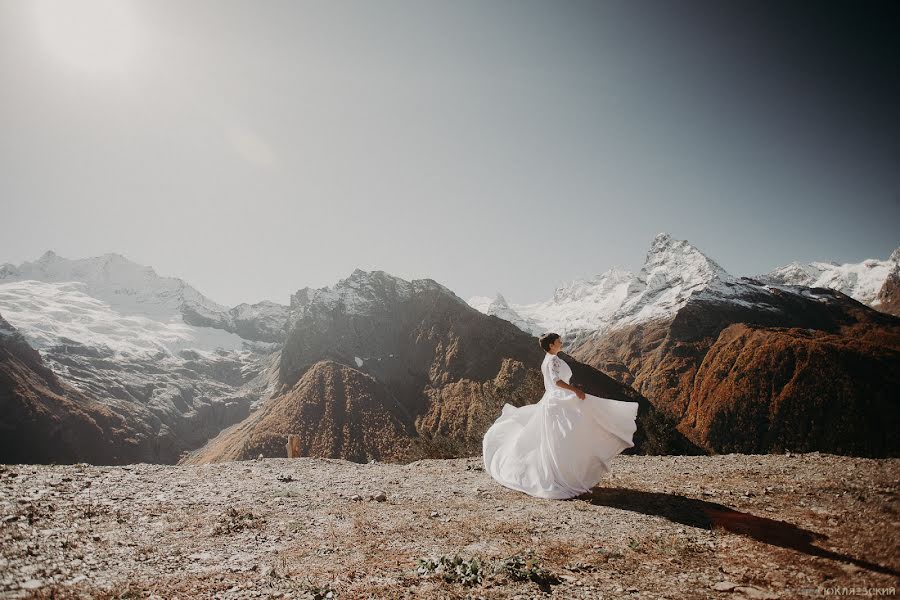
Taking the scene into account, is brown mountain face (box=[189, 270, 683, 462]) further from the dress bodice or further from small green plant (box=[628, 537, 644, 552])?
small green plant (box=[628, 537, 644, 552])

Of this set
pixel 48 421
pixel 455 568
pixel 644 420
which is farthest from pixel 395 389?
pixel 455 568

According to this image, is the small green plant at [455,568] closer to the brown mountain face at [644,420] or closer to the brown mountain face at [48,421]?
the brown mountain face at [644,420]

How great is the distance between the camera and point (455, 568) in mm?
5750

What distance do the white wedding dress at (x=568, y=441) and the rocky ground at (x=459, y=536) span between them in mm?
491

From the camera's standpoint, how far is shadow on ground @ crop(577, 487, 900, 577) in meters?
5.38

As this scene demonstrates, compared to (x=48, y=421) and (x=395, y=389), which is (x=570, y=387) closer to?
(x=395, y=389)

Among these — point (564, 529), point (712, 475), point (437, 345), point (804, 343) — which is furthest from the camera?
point (437, 345)

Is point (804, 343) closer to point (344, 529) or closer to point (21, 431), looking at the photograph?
point (344, 529)

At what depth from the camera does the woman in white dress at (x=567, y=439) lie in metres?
9.39

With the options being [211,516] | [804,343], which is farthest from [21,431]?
[804,343]

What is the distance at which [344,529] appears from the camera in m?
8.02

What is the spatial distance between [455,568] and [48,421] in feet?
677

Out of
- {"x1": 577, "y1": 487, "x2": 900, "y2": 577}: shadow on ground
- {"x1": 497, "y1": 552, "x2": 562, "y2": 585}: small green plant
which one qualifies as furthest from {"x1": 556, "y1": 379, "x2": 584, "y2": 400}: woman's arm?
{"x1": 497, "y1": 552, "x2": 562, "y2": 585}: small green plant

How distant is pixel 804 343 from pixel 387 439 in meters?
162
